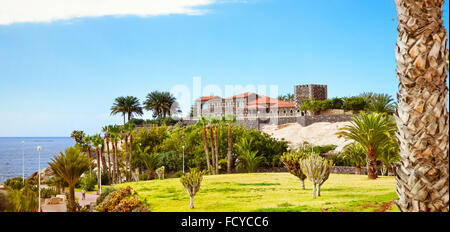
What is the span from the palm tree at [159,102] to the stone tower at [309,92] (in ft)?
56.9

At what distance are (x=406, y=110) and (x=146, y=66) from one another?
1549cm

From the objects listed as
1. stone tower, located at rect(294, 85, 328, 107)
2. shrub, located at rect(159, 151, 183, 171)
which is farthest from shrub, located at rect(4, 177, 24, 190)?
stone tower, located at rect(294, 85, 328, 107)

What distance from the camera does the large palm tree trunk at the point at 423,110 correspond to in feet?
17.1

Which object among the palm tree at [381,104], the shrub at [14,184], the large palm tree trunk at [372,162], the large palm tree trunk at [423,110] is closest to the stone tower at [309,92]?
the palm tree at [381,104]

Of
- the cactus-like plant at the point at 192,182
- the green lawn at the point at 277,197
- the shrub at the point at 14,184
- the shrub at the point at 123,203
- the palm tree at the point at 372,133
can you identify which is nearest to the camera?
the green lawn at the point at 277,197

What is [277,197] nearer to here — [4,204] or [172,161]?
[4,204]

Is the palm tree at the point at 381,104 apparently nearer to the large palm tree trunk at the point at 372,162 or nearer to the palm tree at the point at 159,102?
the palm tree at the point at 159,102

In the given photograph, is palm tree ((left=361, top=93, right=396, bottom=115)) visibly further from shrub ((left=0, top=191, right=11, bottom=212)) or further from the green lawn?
shrub ((left=0, top=191, right=11, bottom=212))

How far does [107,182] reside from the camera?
3478 cm

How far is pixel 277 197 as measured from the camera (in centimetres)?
1395

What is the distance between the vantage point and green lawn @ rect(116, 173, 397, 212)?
11.7m

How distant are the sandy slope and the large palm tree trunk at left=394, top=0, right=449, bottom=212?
31.5 meters
